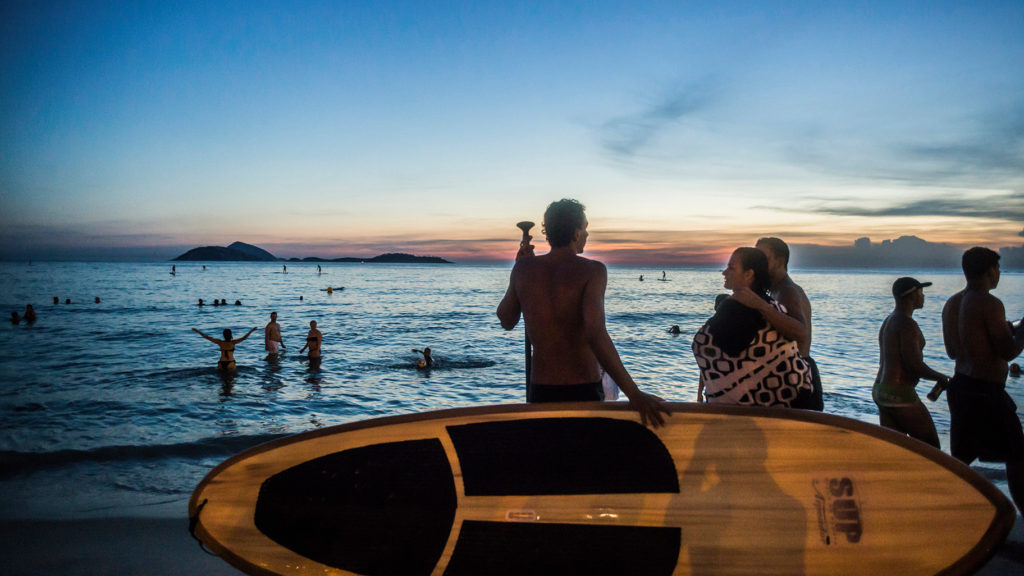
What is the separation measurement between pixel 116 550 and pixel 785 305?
526 centimetres

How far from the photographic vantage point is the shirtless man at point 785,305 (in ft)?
8.47

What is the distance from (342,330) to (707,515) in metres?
24.0

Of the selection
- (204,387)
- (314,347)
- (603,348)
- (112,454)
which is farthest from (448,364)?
(603,348)

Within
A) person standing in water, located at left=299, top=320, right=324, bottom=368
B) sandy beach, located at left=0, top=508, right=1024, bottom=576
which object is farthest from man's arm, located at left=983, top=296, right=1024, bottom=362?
person standing in water, located at left=299, top=320, right=324, bottom=368

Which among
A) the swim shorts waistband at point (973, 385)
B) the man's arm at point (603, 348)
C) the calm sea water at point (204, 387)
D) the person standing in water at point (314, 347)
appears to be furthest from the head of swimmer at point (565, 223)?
the person standing in water at point (314, 347)

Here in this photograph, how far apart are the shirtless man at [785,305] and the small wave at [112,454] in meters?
7.09

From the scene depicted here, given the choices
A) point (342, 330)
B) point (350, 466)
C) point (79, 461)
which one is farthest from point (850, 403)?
point (342, 330)

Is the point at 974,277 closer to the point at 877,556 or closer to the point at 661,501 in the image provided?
the point at 877,556

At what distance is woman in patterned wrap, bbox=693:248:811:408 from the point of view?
2627 millimetres

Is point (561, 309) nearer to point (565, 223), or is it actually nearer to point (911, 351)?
point (565, 223)

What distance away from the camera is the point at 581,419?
299 centimetres

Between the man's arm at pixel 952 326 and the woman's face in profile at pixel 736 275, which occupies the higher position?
the woman's face in profile at pixel 736 275

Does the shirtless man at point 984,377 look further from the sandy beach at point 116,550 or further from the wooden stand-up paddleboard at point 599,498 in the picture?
the wooden stand-up paddleboard at point 599,498

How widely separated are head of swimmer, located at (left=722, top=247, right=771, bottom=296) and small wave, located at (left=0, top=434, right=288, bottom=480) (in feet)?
23.1
